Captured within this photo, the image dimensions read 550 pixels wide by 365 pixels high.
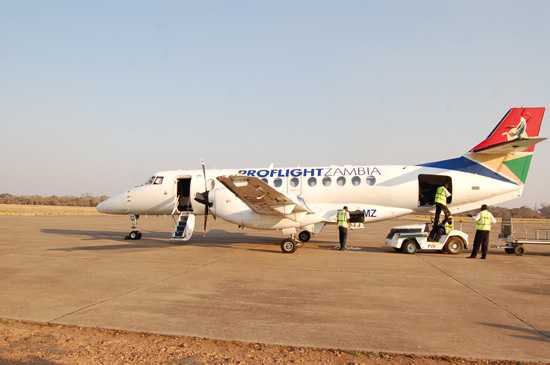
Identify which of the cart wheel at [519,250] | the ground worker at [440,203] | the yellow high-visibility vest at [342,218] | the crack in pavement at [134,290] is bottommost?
the crack in pavement at [134,290]

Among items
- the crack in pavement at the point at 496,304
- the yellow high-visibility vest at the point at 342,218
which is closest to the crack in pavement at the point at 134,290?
the yellow high-visibility vest at the point at 342,218

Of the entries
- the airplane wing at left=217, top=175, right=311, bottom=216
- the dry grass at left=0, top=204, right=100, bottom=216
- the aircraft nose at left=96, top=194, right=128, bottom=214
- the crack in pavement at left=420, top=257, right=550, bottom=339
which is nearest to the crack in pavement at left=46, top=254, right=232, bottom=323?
the airplane wing at left=217, top=175, right=311, bottom=216

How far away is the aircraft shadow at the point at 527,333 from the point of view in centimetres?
530

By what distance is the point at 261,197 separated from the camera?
14273 millimetres

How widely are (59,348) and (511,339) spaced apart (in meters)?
5.59

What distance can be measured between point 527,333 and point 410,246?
9.77 metres

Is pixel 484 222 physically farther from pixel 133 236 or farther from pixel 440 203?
pixel 133 236

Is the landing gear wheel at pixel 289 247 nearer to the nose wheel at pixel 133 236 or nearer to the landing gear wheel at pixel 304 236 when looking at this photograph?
the landing gear wheel at pixel 304 236

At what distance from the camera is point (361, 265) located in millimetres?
11922

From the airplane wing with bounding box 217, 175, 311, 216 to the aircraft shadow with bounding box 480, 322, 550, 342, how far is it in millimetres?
8540

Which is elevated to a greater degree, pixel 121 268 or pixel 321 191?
pixel 321 191

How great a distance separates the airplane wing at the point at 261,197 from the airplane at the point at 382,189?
37 millimetres

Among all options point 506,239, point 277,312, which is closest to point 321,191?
point 506,239

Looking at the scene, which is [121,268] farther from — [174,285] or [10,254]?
[10,254]
